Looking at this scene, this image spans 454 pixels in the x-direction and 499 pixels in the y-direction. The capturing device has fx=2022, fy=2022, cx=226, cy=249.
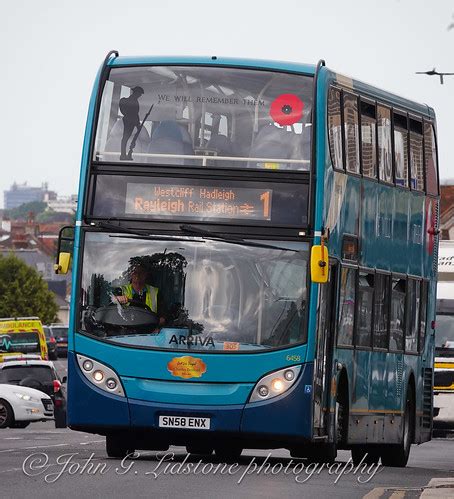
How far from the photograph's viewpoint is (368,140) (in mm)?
22906

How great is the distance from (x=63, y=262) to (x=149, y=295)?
946 mm

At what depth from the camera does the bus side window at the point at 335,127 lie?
21.2 m

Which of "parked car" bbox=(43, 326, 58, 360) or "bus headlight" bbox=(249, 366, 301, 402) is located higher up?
"bus headlight" bbox=(249, 366, 301, 402)

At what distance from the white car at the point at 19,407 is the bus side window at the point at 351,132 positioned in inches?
722

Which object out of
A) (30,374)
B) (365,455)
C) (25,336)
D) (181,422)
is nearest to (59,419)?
(30,374)

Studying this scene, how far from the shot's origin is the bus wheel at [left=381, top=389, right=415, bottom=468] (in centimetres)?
2522

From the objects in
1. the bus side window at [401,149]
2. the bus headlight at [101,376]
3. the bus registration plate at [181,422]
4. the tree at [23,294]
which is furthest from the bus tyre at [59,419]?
the tree at [23,294]

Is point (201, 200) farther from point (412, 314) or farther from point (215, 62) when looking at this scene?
point (412, 314)

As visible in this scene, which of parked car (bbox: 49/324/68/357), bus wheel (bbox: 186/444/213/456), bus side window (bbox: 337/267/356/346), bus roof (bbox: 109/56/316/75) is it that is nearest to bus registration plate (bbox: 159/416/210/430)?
bus side window (bbox: 337/267/356/346)

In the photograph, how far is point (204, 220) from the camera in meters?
20.6

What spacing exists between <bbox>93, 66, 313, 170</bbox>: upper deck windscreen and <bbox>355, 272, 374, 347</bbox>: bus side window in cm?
249

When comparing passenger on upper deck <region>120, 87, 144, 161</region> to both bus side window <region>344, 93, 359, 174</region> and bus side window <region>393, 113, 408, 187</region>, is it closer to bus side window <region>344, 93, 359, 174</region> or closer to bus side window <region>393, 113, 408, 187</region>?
bus side window <region>344, 93, 359, 174</region>

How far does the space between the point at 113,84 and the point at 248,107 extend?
1.47 m

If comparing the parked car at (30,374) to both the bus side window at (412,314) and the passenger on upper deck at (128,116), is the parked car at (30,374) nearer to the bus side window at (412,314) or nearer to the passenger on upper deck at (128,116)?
the bus side window at (412,314)
